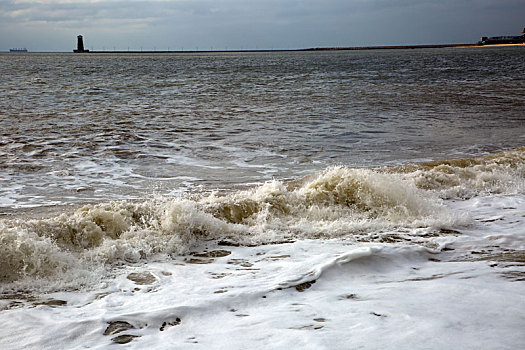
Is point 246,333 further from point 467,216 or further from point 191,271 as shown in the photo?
point 467,216

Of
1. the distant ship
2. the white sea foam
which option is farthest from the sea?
the distant ship

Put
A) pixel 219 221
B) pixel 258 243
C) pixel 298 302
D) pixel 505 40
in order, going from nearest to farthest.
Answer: pixel 298 302, pixel 258 243, pixel 219 221, pixel 505 40

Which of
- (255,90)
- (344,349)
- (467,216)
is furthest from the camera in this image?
(255,90)

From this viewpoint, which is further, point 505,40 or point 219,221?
point 505,40

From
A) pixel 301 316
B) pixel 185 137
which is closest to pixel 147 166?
pixel 185 137

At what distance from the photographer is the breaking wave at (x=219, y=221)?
14.8 feet

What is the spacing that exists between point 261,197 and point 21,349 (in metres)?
3.72

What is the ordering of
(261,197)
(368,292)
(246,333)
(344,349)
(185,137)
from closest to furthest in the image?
1. (344,349)
2. (246,333)
3. (368,292)
4. (261,197)
5. (185,137)

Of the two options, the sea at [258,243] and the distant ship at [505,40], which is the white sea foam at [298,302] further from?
the distant ship at [505,40]

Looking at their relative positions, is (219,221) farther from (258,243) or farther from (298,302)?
(298,302)

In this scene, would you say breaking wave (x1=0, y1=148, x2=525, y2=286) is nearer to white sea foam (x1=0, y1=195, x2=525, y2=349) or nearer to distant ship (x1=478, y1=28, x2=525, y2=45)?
white sea foam (x1=0, y1=195, x2=525, y2=349)

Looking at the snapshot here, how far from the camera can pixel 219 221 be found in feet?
18.3

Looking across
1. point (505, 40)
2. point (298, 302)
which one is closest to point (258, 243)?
point (298, 302)

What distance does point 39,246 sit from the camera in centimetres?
455
